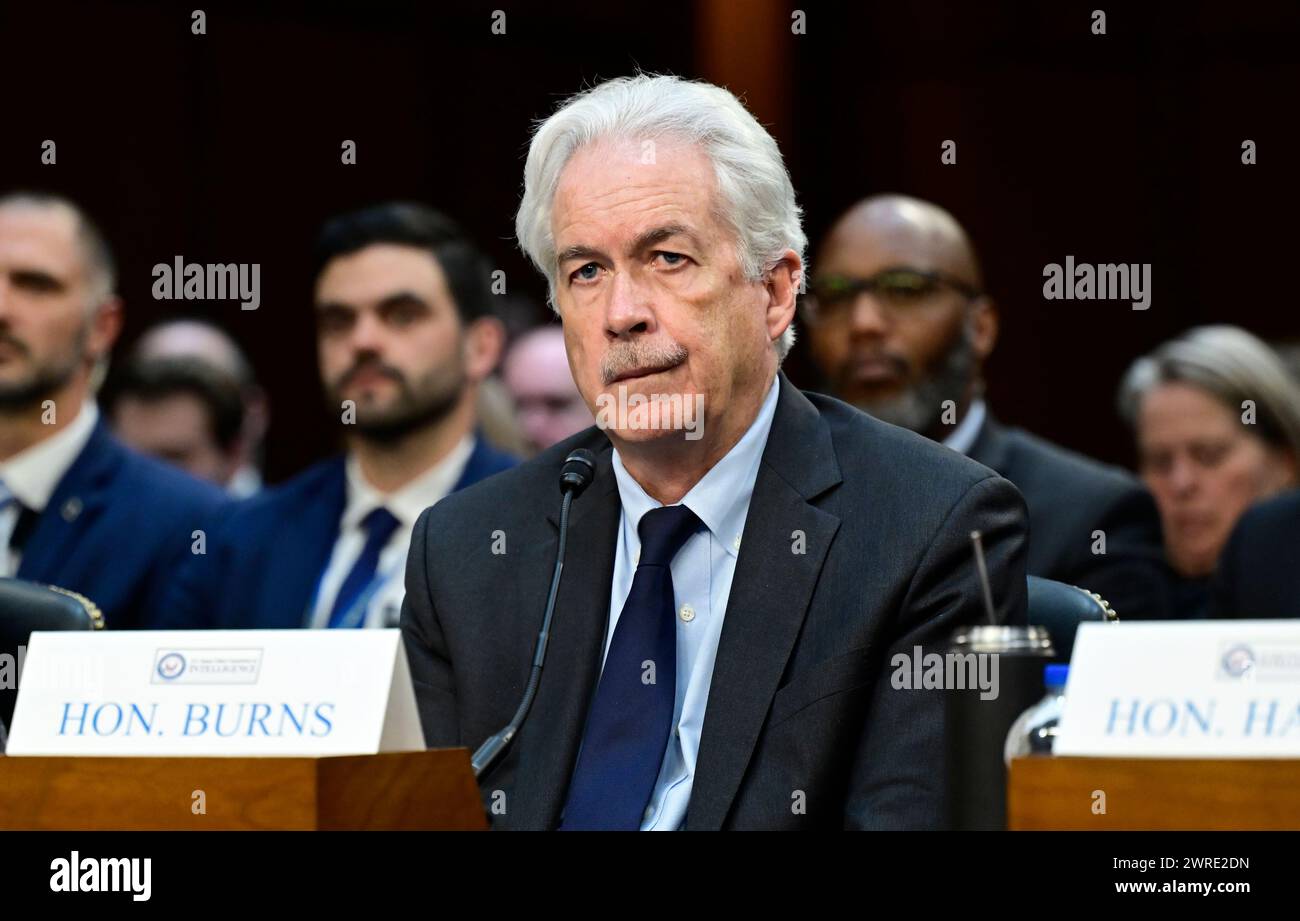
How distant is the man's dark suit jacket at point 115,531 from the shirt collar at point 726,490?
1707mm

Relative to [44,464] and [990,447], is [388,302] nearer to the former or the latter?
[44,464]

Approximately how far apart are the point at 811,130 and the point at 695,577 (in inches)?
144

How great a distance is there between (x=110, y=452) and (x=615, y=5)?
264 cm

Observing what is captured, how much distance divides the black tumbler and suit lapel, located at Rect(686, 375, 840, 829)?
410 mm

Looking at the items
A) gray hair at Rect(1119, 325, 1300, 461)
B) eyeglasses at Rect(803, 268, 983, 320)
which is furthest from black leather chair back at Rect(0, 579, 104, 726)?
gray hair at Rect(1119, 325, 1300, 461)

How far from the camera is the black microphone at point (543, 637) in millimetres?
1775

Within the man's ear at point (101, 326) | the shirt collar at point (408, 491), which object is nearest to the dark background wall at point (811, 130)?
the man's ear at point (101, 326)

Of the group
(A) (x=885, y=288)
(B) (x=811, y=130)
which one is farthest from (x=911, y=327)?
(B) (x=811, y=130)

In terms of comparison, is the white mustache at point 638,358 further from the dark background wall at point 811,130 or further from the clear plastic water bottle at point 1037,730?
the dark background wall at point 811,130

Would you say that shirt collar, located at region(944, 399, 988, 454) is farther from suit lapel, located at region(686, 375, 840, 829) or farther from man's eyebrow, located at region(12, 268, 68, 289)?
man's eyebrow, located at region(12, 268, 68, 289)

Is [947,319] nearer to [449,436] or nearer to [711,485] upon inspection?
[449,436]
